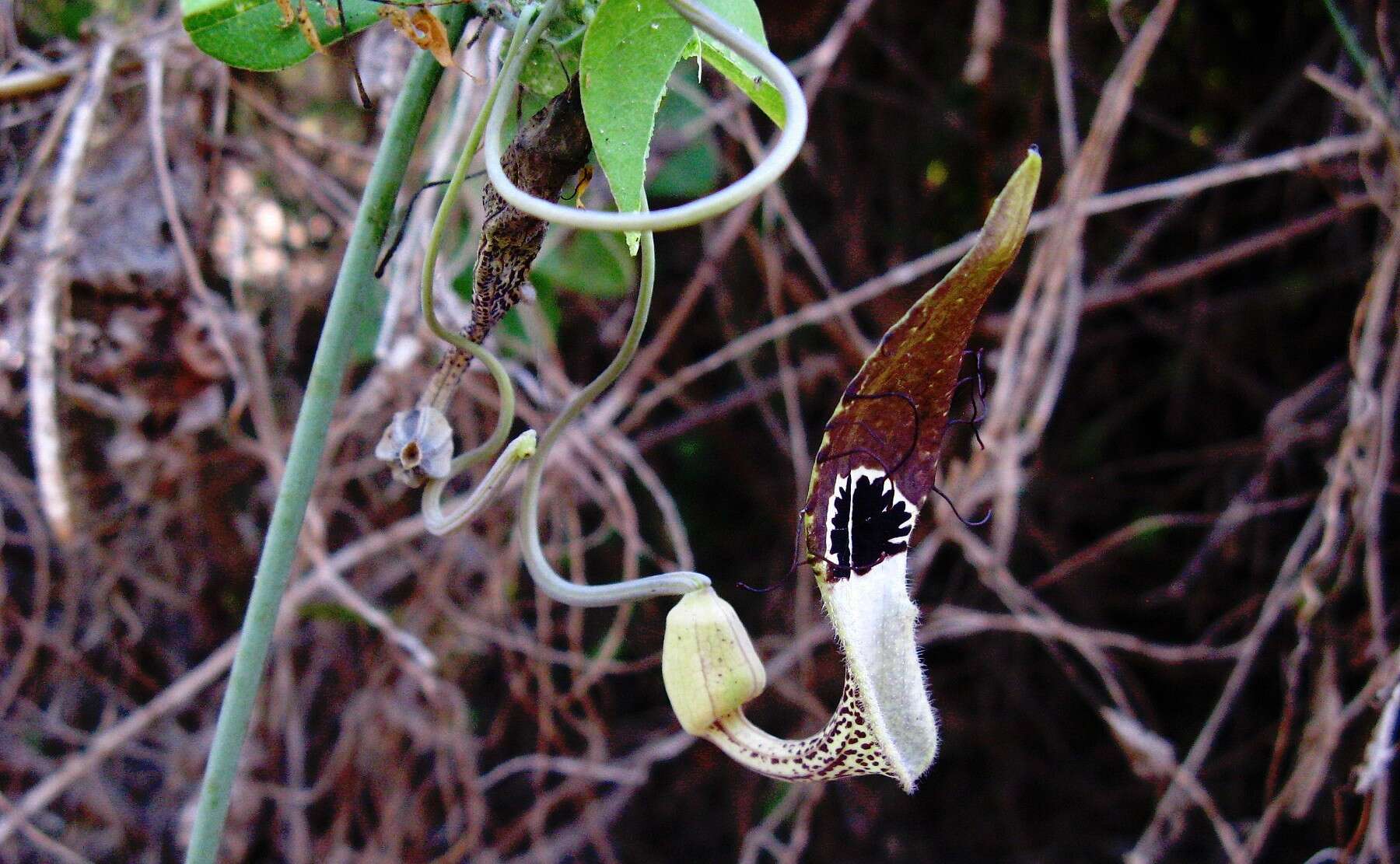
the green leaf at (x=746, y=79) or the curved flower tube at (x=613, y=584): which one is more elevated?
the green leaf at (x=746, y=79)

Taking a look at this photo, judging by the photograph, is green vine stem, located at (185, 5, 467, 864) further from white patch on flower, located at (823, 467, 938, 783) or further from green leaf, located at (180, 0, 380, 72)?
white patch on flower, located at (823, 467, 938, 783)

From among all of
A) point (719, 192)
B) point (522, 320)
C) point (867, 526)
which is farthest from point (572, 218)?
point (522, 320)

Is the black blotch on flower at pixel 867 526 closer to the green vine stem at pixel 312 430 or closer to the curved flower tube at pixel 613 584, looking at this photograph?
the curved flower tube at pixel 613 584

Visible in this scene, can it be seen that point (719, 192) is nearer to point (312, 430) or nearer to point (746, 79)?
point (746, 79)

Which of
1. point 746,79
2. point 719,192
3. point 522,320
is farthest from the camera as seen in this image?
point 522,320

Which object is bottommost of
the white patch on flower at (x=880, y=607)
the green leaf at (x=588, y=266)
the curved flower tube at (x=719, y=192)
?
the green leaf at (x=588, y=266)

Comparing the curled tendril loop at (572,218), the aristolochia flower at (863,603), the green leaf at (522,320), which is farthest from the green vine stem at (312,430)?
the green leaf at (522,320)

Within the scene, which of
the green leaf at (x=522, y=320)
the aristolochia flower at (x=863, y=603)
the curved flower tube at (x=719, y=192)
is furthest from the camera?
the green leaf at (x=522, y=320)
